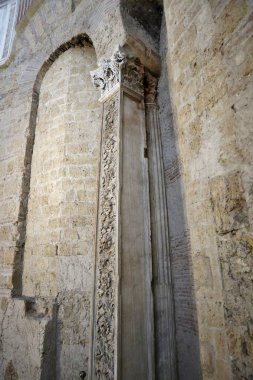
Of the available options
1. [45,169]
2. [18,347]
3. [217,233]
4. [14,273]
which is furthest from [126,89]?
[18,347]

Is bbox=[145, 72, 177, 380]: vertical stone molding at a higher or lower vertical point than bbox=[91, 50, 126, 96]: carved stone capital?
lower

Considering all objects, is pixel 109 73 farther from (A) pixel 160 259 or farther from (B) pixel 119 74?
(A) pixel 160 259

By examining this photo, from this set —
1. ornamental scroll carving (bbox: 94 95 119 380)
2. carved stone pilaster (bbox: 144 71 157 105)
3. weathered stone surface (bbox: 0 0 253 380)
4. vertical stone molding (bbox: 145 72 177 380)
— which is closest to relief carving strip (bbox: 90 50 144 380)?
ornamental scroll carving (bbox: 94 95 119 380)

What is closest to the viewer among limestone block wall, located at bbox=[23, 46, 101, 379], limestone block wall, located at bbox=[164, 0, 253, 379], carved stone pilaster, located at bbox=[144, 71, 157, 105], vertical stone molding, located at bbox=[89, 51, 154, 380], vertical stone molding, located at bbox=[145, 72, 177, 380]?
limestone block wall, located at bbox=[164, 0, 253, 379]

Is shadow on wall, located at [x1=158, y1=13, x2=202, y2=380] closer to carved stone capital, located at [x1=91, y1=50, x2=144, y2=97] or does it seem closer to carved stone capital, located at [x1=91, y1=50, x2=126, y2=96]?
carved stone capital, located at [x1=91, y1=50, x2=144, y2=97]

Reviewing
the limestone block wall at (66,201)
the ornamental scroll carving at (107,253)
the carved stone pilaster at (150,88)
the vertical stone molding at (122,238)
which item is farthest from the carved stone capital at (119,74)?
the limestone block wall at (66,201)

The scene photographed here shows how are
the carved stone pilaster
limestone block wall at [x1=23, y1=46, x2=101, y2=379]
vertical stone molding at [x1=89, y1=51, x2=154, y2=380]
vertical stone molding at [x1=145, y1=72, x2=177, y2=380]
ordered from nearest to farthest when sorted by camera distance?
vertical stone molding at [x1=89, y1=51, x2=154, y2=380], vertical stone molding at [x1=145, y1=72, x2=177, y2=380], limestone block wall at [x1=23, y1=46, x2=101, y2=379], the carved stone pilaster

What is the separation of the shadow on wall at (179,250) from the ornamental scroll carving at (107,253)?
2.37ft

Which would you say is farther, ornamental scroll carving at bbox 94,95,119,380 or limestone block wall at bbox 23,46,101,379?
limestone block wall at bbox 23,46,101,379

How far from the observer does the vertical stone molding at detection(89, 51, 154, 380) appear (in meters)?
2.03

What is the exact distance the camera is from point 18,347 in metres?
2.89

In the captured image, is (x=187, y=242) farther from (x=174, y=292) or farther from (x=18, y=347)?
(x=18, y=347)

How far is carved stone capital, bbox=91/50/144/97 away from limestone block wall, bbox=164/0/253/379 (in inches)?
48.9

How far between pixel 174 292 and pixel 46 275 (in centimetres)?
165
